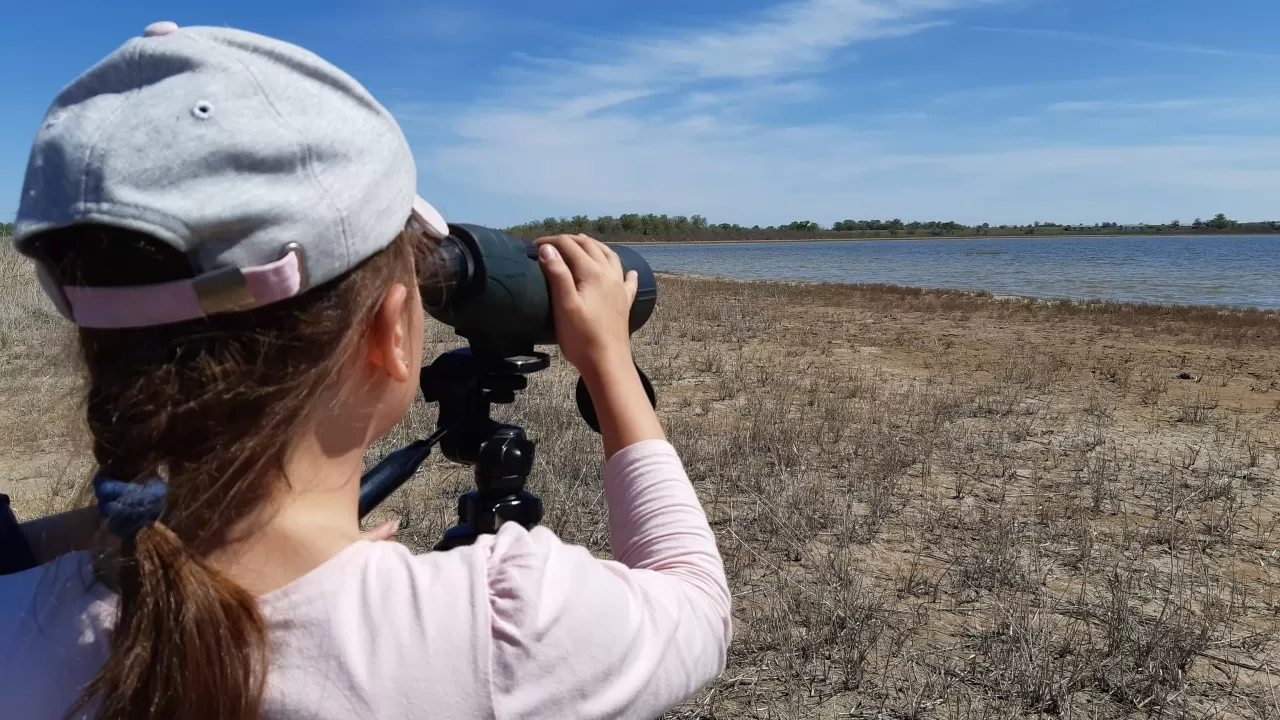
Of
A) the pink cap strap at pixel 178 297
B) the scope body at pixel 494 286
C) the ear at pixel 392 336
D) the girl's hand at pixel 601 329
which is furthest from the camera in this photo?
the scope body at pixel 494 286

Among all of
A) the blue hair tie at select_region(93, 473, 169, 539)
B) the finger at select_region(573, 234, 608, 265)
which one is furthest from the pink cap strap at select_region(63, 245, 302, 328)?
the finger at select_region(573, 234, 608, 265)

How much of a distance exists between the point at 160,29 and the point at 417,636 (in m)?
0.52

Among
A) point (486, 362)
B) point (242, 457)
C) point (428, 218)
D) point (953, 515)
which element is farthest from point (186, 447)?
point (953, 515)

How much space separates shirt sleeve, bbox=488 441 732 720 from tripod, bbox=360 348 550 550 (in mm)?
373

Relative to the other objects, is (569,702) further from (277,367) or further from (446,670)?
(277,367)

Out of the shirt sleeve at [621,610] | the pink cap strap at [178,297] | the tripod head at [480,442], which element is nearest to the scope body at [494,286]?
the tripod head at [480,442]

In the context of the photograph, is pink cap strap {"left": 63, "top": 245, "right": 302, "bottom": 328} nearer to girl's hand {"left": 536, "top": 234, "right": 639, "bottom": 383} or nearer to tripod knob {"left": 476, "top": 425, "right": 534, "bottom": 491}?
girl's hand {"left": 536, "top": 234, "right": 639, "bottom": 383}

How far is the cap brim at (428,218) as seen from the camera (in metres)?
0.86

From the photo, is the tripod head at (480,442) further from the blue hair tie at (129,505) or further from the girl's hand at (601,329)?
the blue hair tie at (129,505)

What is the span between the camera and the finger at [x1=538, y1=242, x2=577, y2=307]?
3.22 feet

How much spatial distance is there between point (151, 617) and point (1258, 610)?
10.3 feet

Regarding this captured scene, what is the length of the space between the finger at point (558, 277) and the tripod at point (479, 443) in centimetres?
24

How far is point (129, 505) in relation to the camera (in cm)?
69

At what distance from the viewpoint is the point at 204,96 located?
68cm
